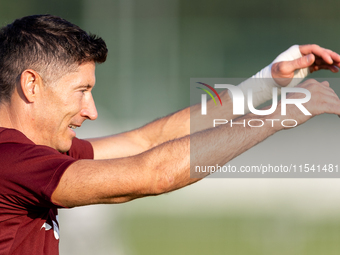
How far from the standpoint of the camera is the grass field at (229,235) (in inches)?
179

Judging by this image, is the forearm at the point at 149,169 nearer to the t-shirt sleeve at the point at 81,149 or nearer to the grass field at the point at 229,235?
the t-shirt sleeve at the point at 81,149

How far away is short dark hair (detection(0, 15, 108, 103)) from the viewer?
163 centimetres

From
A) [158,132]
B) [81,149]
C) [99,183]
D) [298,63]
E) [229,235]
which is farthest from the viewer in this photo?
[229,235]

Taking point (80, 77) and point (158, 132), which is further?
point (158, 132)

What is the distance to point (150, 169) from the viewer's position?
138 cm

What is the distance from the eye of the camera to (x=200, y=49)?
543cm

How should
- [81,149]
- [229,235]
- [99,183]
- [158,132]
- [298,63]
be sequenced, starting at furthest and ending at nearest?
[229,235] < [158,132] < [81,149] < [298,63] < [99,183]

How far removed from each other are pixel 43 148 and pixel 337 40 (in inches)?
Result: 188

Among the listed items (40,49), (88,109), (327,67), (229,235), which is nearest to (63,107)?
(88,109)

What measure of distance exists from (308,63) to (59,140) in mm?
1036

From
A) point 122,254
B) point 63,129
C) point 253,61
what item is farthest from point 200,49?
point 63,129

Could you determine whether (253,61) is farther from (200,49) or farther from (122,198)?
(122,198)

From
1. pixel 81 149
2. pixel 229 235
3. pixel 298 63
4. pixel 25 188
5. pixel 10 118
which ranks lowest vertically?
pixel 229 235

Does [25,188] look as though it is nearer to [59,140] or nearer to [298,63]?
[59,140]
